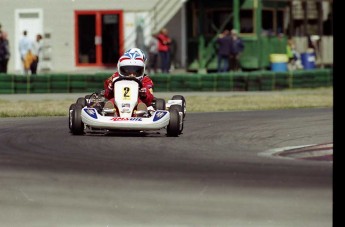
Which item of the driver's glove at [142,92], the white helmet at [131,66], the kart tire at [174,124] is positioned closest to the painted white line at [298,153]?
the kart tire at [174,124]

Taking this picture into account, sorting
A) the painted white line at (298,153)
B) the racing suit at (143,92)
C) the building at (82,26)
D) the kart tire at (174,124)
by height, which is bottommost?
the painted white line at (298,153)

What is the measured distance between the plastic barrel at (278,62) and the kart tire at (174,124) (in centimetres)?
2004

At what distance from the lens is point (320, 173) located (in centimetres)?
1070

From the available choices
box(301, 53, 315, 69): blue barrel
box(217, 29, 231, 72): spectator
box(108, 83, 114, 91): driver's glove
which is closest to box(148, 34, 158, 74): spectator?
box(217, 29, 231, 72): spectator

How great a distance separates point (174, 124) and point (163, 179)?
4419mm

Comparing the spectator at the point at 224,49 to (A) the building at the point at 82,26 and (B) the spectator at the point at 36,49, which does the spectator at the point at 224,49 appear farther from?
(B) the spectator at the point at 36,49

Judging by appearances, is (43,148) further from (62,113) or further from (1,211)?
(62,113)

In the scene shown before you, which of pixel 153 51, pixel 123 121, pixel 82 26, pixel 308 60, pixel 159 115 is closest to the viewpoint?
pixel 123 121

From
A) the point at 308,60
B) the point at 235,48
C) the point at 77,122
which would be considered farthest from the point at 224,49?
the point at 77,122

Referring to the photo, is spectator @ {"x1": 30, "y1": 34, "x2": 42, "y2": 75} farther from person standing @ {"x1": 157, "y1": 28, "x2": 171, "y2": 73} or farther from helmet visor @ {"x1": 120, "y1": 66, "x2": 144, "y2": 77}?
helmet visor @ {"x1": 120, "y1": 66, "x2": 144, "y2": 77}

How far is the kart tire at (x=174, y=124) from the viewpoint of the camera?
14539mm

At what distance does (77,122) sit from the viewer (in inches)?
578

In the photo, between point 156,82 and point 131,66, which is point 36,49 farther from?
point 131,66

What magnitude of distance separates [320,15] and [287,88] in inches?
499
